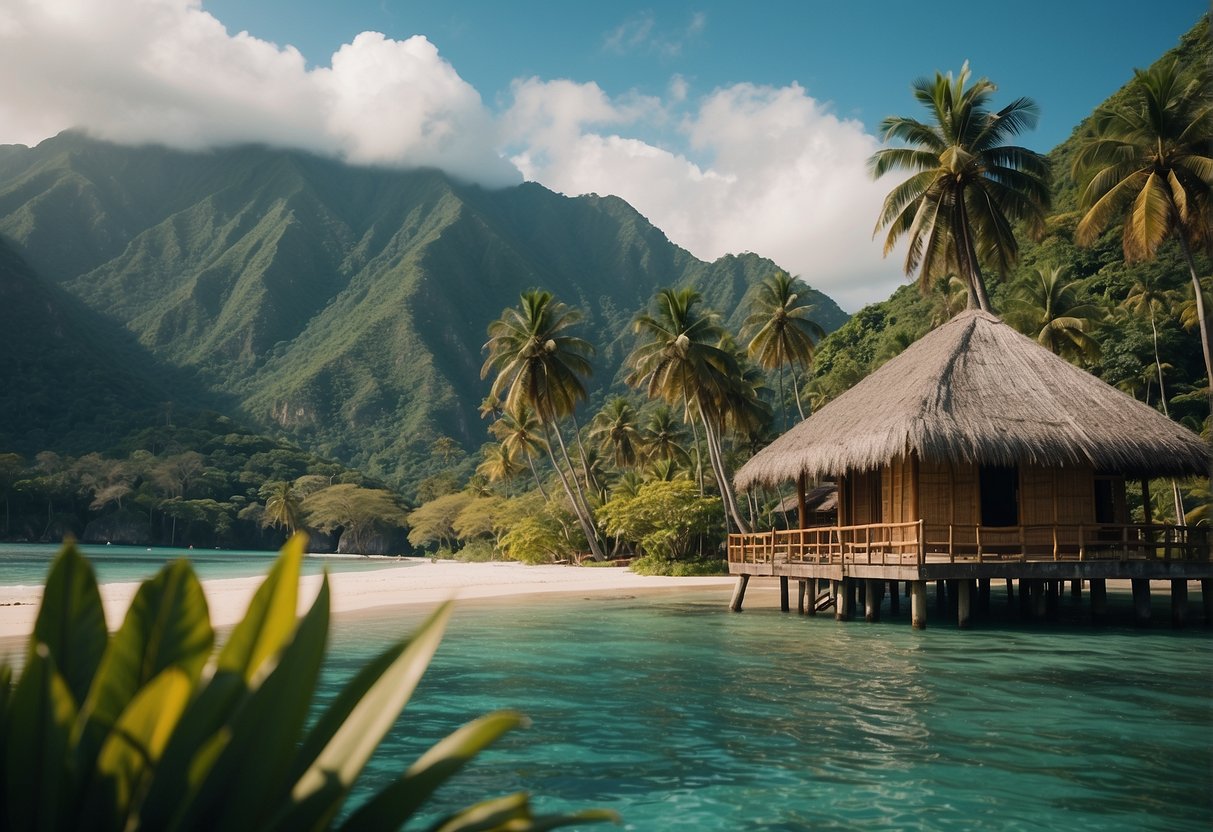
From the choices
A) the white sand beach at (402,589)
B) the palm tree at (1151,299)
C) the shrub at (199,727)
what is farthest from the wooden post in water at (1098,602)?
the palm tree at (1151,299)

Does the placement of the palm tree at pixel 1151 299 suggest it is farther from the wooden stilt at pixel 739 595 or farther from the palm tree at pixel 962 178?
the wooden stilt at pixel 739 595

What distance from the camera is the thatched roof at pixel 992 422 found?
631 inches

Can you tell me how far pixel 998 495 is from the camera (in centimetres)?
1791

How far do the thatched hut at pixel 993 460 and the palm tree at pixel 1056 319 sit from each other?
16.1 meters

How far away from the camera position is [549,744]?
829cm

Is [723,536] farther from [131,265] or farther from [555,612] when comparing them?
[131,265]

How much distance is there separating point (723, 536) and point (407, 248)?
428ft

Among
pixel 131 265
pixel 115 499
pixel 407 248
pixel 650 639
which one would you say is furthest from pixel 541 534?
pixel 131 265

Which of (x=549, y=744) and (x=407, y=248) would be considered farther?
(x=407, y=248)

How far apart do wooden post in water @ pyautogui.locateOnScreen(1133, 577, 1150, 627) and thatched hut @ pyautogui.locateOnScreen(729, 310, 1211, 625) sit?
670mm

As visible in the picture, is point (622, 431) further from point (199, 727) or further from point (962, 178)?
point (199, 727)

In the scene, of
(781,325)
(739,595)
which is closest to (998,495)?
(739,595)

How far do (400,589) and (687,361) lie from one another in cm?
1196

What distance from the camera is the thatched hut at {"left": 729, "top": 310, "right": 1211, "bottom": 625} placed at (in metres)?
16.0
